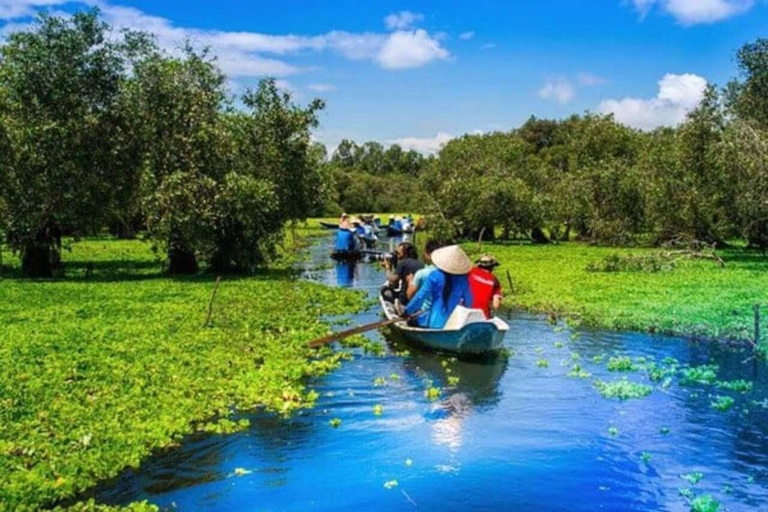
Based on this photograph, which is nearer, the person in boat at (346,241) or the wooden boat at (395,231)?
the person in boat at (346,241)

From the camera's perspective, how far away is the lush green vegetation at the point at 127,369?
9.69 metres

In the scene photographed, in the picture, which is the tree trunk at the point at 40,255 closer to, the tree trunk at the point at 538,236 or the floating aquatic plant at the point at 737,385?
the floating aquatic plant at the point at 737,385

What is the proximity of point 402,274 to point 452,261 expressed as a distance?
4159 mm

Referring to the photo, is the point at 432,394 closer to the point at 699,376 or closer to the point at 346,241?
the point at 699,376

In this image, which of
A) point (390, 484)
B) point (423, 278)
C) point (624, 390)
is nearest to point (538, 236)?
point (423, 278)

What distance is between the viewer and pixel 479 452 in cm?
1084

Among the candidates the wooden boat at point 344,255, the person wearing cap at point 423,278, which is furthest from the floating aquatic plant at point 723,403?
the wooden boat at point 344,255

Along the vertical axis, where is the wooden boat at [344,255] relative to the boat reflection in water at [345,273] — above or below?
above

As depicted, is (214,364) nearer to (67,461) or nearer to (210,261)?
(67,461)

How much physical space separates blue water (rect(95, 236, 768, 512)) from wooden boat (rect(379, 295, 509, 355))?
2.81 feet

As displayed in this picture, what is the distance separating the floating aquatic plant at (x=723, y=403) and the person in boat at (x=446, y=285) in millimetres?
5768

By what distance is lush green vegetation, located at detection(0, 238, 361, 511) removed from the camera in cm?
969

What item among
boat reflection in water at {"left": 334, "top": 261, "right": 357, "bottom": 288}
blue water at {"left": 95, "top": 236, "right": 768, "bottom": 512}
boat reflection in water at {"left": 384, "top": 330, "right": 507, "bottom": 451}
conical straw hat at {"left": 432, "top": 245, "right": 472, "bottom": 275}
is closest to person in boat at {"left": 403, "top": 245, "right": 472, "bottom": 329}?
conical straw hat at {"left": 432, "top": 245, "right": 472, "bottom": 275}

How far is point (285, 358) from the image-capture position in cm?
1590
